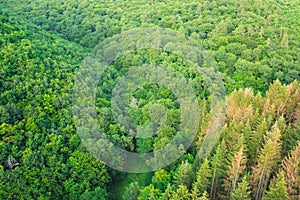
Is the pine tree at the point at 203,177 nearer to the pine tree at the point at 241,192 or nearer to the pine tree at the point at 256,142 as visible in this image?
the pine tree at the point at 241,192

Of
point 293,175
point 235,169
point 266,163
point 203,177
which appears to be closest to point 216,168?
point 203,177

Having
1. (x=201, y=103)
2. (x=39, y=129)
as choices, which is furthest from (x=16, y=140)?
(x=201, y=103)

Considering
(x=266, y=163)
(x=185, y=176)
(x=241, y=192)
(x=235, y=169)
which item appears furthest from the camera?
(x=185, y=176)

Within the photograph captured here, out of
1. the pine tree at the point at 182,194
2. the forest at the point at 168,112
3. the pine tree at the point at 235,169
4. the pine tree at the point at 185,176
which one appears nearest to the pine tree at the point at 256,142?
the forest at the point at 168,112

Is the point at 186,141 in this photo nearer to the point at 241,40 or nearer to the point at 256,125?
the point at 256,125

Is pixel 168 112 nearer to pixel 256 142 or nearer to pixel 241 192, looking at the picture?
pixel 256 142

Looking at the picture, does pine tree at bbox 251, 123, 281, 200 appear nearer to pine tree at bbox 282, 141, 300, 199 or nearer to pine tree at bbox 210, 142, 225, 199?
pine tree at bbox 282, 141, 300, 199
